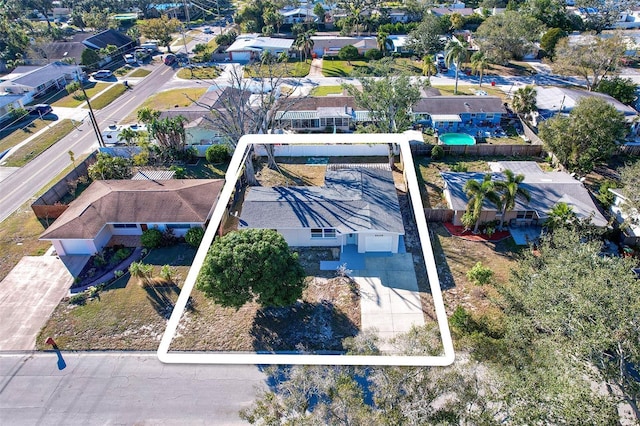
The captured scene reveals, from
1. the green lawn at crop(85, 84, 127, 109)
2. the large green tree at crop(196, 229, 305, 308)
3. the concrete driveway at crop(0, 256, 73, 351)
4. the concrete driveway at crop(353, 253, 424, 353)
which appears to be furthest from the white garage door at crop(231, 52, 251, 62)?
the large green tree at crop(196, 229, 305, 308)

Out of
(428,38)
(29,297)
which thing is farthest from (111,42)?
(29,297)

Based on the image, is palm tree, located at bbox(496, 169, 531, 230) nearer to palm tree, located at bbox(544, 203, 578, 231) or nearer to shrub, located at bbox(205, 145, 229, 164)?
palm tree, located at bbox(544, 203, 578, 231)

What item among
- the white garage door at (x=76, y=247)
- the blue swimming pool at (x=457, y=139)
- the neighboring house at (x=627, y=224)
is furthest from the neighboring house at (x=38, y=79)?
the neighboring house at (x=627, y=224)

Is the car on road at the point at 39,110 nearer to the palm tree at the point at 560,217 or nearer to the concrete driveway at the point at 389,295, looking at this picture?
the concrete driveway at the point at 389,295

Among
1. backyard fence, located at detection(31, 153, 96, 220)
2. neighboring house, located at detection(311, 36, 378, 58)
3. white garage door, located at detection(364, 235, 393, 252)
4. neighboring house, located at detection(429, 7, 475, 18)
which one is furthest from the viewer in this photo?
neighboring house, located at detection(429, 7, 475, 18)

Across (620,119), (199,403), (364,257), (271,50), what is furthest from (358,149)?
(271,50)

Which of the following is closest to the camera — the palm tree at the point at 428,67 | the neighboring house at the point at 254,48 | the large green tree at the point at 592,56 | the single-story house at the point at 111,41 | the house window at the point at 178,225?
→ the house window at the point at 178,225

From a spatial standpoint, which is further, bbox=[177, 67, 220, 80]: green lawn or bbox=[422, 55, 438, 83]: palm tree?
bbox=[177, 67, 220, 80]: green lawn
